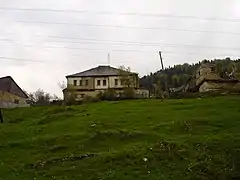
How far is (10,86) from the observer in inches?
3974

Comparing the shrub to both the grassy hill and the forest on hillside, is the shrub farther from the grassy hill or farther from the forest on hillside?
the grassy hill

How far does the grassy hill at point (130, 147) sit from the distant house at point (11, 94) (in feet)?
166

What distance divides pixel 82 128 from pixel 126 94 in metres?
39.8

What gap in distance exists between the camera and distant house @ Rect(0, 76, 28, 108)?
92.1 metres

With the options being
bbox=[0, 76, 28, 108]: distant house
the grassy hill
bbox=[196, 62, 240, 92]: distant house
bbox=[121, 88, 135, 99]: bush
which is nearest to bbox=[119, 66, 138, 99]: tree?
bbox=[121, 88, 135, 99]: bush

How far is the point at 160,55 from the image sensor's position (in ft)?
288

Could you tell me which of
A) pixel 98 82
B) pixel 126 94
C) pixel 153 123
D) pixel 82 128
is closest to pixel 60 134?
pixel 82 128

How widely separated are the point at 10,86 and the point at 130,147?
7673cm

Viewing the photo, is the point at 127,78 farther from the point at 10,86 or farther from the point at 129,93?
the point at 10,86

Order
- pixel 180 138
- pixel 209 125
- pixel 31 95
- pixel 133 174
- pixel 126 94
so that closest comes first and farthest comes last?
pixel 133 174
pixel 180 138
pixel 209 125
pixel 126 94
pixel 31 95

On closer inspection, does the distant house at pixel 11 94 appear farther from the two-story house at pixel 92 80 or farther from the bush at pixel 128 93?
the bush at pixel 128 93

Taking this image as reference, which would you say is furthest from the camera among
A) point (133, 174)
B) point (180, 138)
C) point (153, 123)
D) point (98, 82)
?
point (98, 82)

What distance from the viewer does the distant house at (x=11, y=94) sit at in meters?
92.1

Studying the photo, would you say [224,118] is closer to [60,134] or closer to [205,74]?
[60,134]
